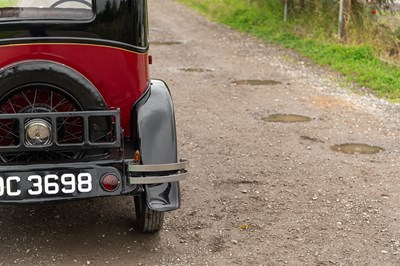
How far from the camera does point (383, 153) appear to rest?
6.97 m

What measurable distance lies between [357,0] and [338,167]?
7.60 m

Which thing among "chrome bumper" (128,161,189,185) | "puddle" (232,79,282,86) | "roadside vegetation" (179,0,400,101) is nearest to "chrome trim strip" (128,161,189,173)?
"chrome bumper" (128,161,189,185)

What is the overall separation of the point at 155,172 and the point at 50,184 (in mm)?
672

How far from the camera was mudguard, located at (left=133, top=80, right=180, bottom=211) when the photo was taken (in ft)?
14.6

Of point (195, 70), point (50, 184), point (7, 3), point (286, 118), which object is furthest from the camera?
point (195, 70)

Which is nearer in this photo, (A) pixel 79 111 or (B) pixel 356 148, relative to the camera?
(A) pixel 79 111

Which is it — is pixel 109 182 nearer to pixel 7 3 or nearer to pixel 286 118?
pixel 7 3

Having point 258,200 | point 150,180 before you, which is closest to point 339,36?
point 258,200

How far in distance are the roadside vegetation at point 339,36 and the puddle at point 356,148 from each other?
2.32 m

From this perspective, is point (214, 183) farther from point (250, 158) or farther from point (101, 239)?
point (101, 239)

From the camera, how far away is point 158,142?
4.56 m

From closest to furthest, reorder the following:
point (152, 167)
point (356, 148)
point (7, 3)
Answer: point (152, 167)
point (7, 3)
point (356, 148)

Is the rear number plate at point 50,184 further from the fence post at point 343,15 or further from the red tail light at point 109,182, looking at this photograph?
the fence post at point 343,15

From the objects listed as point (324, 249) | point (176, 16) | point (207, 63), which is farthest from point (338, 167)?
point (176, 16)
